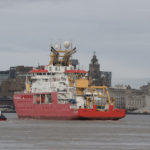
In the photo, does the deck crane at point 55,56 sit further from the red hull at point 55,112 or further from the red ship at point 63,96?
the red hull at point 55,112

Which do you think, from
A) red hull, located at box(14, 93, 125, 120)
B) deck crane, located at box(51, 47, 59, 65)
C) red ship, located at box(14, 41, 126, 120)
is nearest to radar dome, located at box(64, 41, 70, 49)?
red ship, located at box(14, 41, 126, 120)

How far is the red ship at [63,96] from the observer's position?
3959 inches

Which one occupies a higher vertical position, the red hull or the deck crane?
the deck crane

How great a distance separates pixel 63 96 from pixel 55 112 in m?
3.12

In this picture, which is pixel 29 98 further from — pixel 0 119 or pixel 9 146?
pixel 9 146

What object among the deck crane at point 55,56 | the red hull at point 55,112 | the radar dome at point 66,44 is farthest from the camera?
the radar dome at point 66,44

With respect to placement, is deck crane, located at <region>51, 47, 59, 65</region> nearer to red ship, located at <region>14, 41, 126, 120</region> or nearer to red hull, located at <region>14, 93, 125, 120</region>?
red ship, located at <region>14, 41, 126, 120</region>

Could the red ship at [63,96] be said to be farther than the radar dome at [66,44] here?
No

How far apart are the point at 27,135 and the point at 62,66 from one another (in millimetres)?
48213

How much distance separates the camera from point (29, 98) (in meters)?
111

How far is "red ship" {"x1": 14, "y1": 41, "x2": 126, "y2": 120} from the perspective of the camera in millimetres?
100562

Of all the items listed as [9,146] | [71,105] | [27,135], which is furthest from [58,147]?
[71,105]

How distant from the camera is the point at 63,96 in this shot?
105 meters

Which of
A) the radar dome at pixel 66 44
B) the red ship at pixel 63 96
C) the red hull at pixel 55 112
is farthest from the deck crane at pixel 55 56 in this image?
the red hull at pixel 55 112
